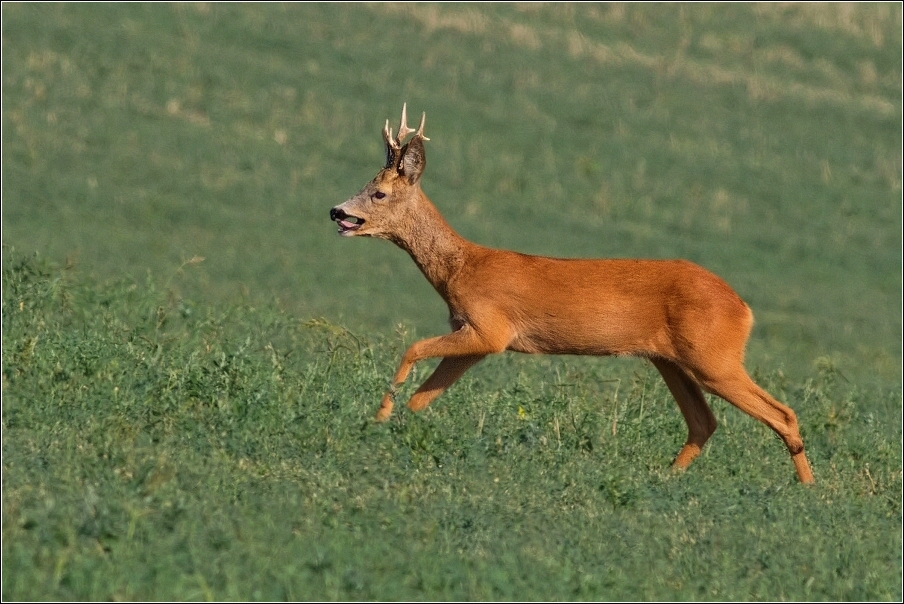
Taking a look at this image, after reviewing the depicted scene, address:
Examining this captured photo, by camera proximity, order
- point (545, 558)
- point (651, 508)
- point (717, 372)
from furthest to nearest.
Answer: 1. point (717, 372)
2. point (651, 508)
3. point (545, 558)

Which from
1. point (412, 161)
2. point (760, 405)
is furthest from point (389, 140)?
point (760, 405)

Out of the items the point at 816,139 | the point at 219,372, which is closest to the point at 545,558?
the point at 219,372

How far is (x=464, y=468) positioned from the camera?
8.67m

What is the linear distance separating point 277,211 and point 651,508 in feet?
53.0

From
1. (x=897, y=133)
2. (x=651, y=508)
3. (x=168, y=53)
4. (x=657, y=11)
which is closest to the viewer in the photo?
(x=651, y=508)

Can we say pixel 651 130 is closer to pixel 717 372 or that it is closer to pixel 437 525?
pixel 717 372

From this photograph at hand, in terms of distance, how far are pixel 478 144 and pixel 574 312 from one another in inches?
753

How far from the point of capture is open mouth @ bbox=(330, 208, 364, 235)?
10.6m

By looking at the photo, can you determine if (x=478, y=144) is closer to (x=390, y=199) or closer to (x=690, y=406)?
(x=390, y=199)

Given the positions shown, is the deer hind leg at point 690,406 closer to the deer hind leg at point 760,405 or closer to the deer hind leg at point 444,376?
the deer hind leg at point 760,405

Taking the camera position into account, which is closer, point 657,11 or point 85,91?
point 85,91

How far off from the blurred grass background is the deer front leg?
5105 mm

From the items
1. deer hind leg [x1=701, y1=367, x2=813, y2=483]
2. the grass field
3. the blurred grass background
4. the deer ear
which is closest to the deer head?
the deer ear

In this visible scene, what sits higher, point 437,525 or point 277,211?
point 437,525
